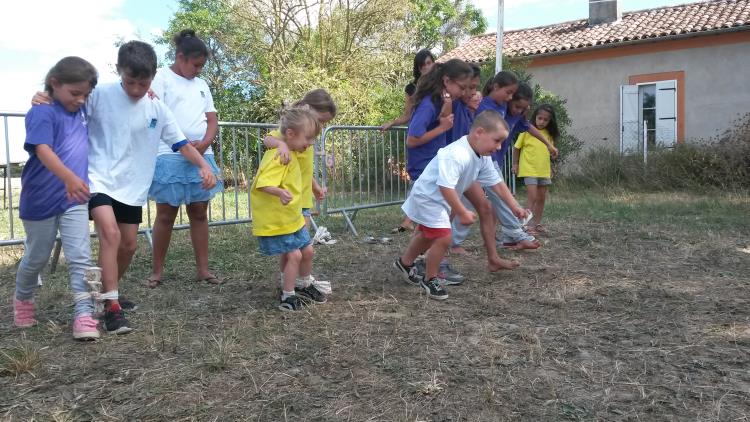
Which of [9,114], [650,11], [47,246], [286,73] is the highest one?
[650,11]

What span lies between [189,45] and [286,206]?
52.4 inches

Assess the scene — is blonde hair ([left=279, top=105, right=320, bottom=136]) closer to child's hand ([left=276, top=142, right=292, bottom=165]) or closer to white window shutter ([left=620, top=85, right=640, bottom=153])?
child's hand ([left=276, top=142, right=292, bottom=165])

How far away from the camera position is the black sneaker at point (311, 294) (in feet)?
12.7

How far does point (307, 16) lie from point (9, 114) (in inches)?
646

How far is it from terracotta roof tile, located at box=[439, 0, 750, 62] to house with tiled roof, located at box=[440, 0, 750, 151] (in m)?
0.03

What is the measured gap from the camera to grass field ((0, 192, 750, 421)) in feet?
7.63

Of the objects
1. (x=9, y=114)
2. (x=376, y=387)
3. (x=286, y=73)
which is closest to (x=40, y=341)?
(x=376, y=387)

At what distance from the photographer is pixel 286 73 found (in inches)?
778

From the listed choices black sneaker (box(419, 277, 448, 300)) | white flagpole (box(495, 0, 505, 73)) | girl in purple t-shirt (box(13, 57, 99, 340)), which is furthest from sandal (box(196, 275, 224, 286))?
white flagpole (box(495, 0, 505, 73))

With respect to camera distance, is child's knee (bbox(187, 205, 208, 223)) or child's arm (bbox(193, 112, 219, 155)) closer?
child's arm (bbox(193, 112, 219, 155))

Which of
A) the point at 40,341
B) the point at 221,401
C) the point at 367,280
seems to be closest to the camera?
the point at 221,401

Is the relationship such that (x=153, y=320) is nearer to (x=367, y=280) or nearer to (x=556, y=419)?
(x=367, y=280)

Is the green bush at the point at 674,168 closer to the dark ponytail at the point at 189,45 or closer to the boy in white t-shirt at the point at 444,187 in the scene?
the boy in white t-shirt at the point at 444,187

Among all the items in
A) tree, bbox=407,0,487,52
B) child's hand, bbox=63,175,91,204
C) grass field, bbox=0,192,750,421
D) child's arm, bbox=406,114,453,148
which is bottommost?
grass field, bbox=0,192,750,421
